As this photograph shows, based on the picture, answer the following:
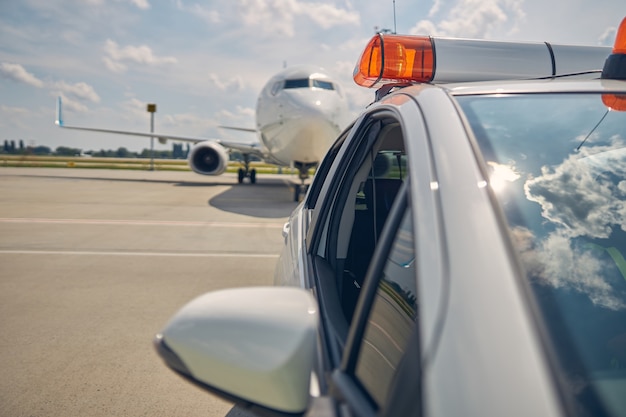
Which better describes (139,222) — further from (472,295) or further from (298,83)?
(472,295)

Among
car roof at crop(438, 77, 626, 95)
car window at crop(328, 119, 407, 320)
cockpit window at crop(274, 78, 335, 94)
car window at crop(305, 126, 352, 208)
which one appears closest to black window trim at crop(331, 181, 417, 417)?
car roof at crop(438, 77, 626, 95)

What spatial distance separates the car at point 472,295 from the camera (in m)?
0.64

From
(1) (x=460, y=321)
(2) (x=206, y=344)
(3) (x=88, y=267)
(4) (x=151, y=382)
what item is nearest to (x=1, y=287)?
(3) (x=88, y=267)

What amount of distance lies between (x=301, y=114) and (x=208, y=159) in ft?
24.0

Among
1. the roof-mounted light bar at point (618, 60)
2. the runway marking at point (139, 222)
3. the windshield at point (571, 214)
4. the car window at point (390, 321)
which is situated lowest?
the runway marking at point (139, 222)

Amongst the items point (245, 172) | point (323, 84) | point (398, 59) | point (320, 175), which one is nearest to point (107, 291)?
point (320, 175)

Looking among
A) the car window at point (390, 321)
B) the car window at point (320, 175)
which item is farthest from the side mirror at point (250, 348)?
the car window at point (320, 175)

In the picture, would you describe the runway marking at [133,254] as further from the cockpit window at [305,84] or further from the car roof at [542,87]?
the cockpit window at [305,84]

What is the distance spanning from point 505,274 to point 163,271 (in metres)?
4.67

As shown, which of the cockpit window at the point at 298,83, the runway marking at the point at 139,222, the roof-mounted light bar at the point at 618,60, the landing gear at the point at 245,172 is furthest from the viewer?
the landing gear at the point at 245,172

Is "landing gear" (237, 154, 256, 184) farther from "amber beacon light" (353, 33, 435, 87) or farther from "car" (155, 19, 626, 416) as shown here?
"car" (155, 19, 626, 416)

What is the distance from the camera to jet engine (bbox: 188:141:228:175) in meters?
16.3

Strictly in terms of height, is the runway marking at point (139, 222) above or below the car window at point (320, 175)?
below

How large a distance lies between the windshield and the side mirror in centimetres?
46
